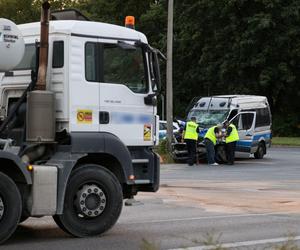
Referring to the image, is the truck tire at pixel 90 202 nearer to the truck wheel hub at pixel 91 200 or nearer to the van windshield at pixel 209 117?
the truck wheel hub at pixel 91 200

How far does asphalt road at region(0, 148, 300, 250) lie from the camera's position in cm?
891

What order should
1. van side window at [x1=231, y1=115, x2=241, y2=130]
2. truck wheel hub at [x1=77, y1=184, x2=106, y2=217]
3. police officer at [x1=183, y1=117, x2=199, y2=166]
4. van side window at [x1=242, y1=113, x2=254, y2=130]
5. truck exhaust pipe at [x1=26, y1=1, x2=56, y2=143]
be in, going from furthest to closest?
van side window at [x1=242, y1=113, x2=254, y2=130] < van side window at [x1=231, y1=115, x2=241, y2=130] < police officer at [x1=183, y1=117, x2=199, y2=166] < truck wheel hub at [x1=77, y1=184, x2=106, y2=217] < truck exhaust pipe at [x1=26, y1=1, x2=56, y2=143]

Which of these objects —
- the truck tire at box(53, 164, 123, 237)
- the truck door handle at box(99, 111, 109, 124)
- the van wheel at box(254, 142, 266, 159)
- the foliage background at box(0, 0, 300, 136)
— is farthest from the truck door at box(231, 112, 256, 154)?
the foliage background at box(0, 0, 300, 136)

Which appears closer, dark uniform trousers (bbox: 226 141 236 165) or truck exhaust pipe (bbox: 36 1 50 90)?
truck exhaust pipe (bbox: 36 1 50 90)

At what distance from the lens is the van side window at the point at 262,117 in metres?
28.4

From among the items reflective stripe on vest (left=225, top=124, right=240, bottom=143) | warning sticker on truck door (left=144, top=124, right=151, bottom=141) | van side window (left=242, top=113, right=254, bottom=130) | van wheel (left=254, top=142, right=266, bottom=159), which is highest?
warning sticker on truck door (left=144, top=124, right=151, bottom=141)

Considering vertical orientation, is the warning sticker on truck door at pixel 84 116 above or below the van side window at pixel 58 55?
below

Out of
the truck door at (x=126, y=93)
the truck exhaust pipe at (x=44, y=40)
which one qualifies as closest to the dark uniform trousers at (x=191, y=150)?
the truck door at (x=126, y=93)

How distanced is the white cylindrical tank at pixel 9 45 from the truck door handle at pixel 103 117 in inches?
54.7

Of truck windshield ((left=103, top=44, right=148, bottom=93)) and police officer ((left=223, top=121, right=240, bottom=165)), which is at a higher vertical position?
truck windshield ((left=103, top=44, right=148, bottom=93))

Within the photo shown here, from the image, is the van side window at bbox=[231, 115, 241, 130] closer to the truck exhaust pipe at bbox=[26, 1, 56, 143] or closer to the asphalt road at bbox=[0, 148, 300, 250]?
the asphalt road at bbox=[0, 148, 300, 250]

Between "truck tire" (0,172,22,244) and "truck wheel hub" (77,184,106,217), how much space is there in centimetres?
98

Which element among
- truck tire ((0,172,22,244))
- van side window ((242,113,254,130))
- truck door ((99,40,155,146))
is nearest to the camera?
truck tire ((0,172,22,244))

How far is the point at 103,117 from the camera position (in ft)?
31.8
